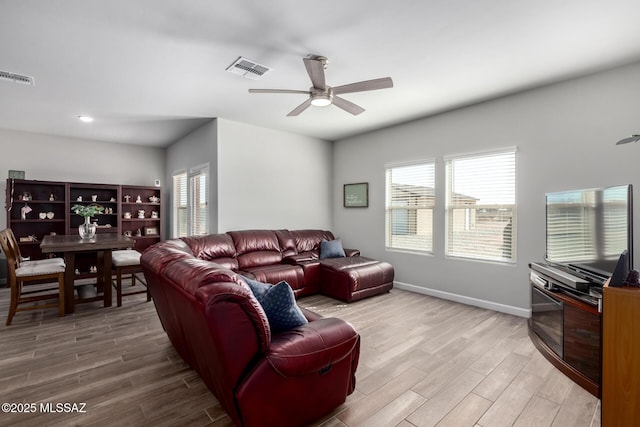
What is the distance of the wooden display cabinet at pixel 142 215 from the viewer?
6.34m

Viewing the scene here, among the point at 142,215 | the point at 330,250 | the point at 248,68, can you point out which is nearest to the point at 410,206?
the point at 330,250

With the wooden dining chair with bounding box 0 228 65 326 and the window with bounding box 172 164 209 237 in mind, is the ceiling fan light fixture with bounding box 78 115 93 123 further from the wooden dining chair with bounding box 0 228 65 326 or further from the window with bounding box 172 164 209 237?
the wooden dining chair with bounding box 0 228 65 326

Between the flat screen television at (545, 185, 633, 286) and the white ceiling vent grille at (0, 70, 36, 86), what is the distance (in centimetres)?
548

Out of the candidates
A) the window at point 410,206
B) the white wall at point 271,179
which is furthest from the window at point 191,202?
the window at point 410,206

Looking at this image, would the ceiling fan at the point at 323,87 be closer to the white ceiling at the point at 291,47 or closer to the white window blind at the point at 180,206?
the white ceiling at the point at 291,47

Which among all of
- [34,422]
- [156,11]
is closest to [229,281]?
[34,422]

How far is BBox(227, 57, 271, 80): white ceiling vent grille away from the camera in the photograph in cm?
290

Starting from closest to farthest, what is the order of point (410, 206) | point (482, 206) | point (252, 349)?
1. point (252, 349)
2. point (482, 206)
3. point (410, 206)

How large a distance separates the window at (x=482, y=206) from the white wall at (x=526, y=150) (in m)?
0.11

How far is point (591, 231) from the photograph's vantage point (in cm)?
251

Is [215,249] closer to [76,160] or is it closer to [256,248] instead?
[256,248]

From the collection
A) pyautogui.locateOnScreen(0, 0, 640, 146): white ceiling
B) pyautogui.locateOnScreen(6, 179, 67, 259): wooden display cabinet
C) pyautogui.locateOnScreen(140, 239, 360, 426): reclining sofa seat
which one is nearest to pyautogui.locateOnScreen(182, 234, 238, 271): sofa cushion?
pyautogui.locateOnScreen(0, 0, 640, 146): white ceiling

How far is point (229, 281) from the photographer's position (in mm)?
1512

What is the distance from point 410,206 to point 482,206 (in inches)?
44.5
